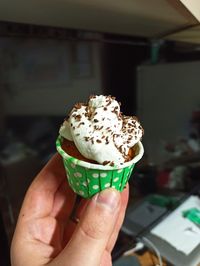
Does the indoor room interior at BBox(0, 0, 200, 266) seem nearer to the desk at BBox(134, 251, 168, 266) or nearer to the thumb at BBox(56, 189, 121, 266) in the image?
the desk at BBox(134, 251, 168, 266)

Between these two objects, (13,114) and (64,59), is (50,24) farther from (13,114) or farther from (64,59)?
(13,114)

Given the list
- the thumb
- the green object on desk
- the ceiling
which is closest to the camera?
the thumb

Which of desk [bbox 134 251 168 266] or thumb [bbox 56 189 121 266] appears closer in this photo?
thumb [bbox 56 189 121 266]

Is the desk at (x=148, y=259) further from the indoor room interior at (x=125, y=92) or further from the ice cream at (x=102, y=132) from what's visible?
the ice cream at (x=102, y=132)

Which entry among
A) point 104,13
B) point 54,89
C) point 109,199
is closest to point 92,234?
point 109,199

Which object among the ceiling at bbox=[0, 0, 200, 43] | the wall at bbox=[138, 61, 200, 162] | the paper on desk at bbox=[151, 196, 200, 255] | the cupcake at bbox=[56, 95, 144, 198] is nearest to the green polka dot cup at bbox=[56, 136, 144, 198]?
the cupcake at bbox=[56, 95, 144, 198]

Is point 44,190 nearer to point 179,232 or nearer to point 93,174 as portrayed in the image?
point 93,174
